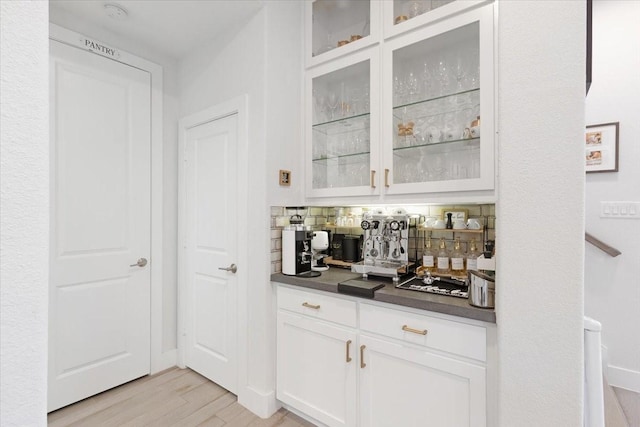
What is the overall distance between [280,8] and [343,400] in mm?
2431

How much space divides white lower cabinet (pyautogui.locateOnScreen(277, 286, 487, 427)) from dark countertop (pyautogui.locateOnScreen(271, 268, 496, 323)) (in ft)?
0.18

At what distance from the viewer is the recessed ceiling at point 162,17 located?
1990 millimetres

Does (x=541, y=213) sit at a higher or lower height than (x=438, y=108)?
lower

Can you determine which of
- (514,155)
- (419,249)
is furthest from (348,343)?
(514,155)

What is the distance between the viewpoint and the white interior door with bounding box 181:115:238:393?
225cm

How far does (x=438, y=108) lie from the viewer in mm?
1756

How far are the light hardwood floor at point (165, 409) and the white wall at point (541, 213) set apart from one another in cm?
135

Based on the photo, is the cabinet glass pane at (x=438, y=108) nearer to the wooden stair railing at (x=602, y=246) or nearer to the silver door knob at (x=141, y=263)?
the wooden stair railing at (x=602, y=246)

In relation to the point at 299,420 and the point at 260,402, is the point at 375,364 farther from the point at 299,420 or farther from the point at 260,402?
the point at 260,402

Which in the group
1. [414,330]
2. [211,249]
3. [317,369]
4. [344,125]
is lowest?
[317,369]

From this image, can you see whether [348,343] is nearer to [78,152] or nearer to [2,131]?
[2,131]

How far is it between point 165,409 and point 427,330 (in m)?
1.81

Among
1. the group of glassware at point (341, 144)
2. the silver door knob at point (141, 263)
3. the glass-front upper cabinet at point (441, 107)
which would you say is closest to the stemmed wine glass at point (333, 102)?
the group of glassware at point (341, 144)

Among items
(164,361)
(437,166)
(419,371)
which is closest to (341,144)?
(437,166)
